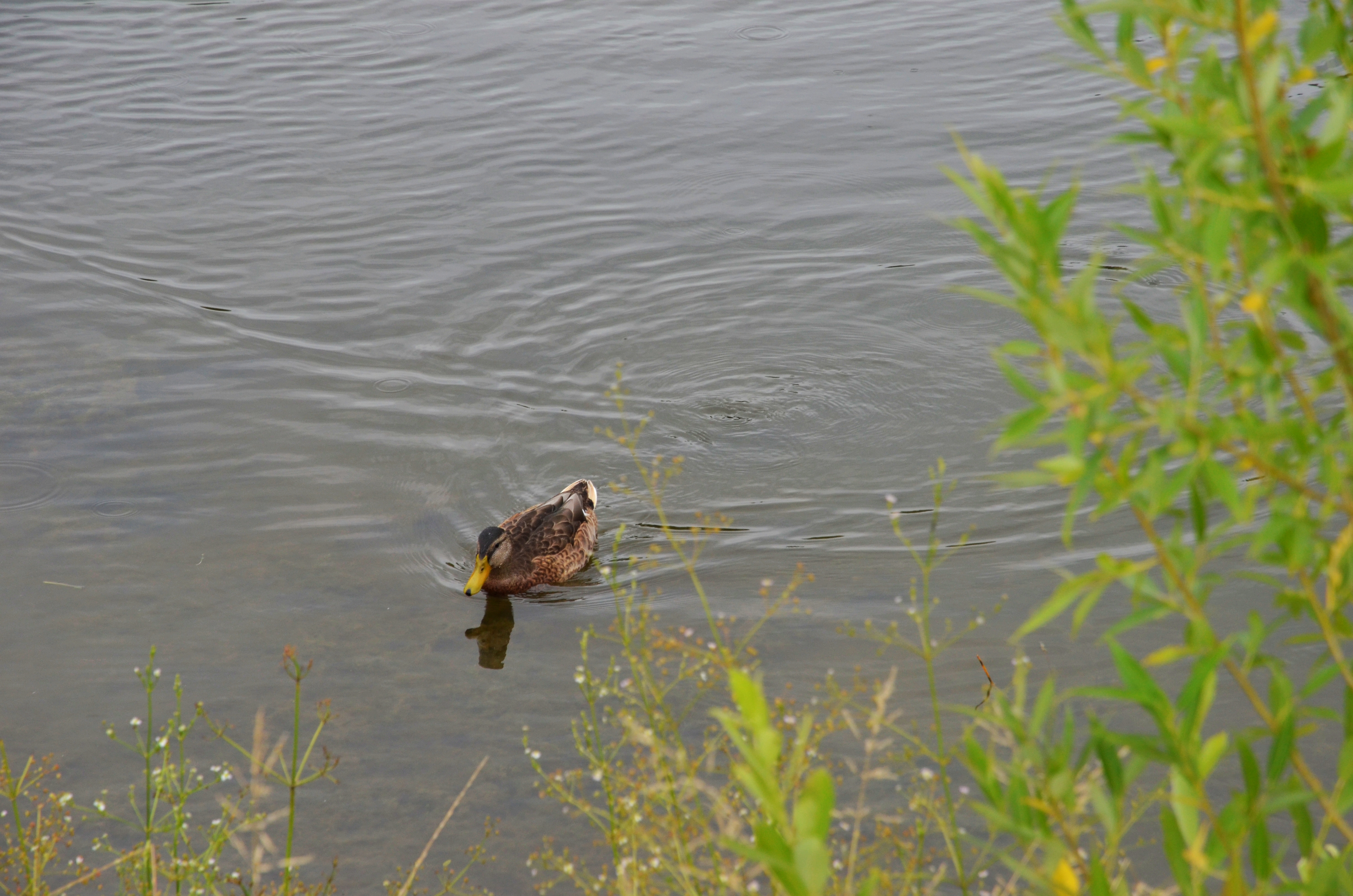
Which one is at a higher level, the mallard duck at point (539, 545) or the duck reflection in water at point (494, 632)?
the mallard duck at point (539, 545)

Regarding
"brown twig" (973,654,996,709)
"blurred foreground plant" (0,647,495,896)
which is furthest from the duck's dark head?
"brown twig" (973,654,996,709)

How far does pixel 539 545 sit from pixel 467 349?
8.36 feet

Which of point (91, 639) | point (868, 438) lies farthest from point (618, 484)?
point (91, 639)

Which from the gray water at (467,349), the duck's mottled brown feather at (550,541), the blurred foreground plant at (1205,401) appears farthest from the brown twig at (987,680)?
the blurred foreground plant at (1205,401)

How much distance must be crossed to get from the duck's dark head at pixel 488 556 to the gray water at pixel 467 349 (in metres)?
0.19

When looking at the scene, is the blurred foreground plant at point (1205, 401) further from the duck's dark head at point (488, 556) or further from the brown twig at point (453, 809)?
the duck's dark head at point (488, 556)

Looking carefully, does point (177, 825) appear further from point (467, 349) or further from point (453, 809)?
point (467, 349)

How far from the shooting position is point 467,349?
8906 mm

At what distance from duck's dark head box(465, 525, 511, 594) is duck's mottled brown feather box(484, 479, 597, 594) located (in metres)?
0.03

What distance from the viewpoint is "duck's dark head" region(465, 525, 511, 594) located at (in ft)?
21.6

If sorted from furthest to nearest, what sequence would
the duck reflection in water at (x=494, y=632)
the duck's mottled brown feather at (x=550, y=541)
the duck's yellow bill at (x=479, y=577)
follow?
1. the duck's mottled brown feather at (x=550, y=541)
2. the duck's yellow bill at (x=479, y=577)
3. the duck reflection in water at (x=494, y=632)

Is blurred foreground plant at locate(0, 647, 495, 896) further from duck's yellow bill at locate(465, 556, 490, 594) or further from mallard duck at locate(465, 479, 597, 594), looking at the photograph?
mallard duck at locate(465, 479, 597, 594)

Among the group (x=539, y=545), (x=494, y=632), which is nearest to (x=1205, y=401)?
(x=494, y=632)

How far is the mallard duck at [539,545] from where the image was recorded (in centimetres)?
664
